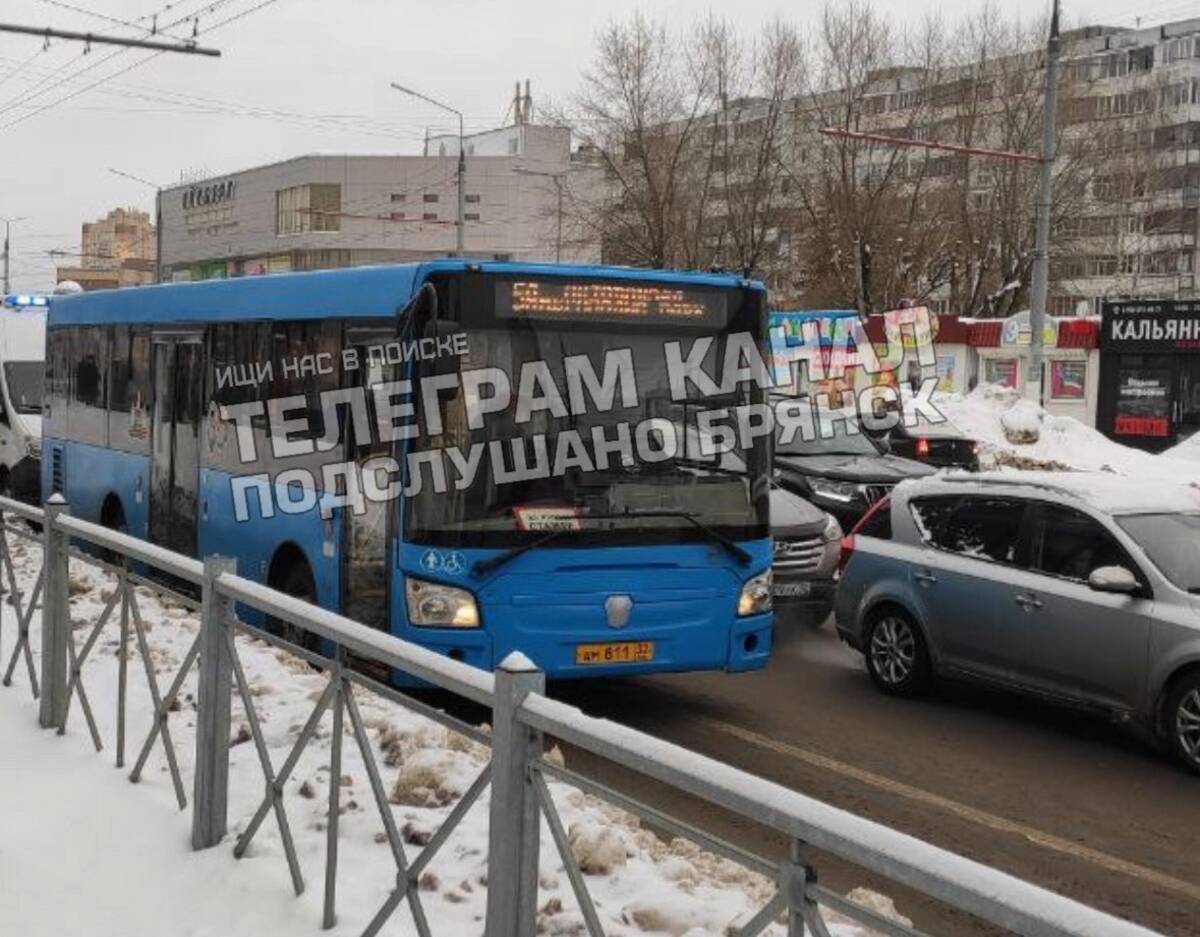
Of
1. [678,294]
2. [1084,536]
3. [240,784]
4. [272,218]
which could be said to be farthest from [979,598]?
[272,218]

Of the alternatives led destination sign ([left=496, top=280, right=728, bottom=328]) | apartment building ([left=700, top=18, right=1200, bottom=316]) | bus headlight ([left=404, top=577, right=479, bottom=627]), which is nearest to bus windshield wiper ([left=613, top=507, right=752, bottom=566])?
bus headlight ([left=404, top=577, right=479, bottom=627])

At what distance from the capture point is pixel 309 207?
3629 inches

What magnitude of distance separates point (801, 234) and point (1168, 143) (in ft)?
66.9

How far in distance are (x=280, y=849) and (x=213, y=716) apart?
59cm

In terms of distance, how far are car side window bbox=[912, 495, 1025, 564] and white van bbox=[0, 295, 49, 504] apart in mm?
12638


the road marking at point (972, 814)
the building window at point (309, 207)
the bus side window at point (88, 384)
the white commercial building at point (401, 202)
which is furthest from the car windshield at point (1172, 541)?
the building window at point (309, 207)

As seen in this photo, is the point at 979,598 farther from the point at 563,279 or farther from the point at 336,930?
the point at 336,930

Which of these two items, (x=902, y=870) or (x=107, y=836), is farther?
(x=107, y=836)

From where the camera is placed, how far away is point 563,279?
7902 mm

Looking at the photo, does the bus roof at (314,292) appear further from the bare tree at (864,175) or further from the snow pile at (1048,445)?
the bare tree at (864,175)

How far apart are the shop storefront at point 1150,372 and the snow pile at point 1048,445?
131 cm

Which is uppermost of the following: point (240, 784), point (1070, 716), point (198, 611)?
point (198, 611)

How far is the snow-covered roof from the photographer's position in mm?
8609

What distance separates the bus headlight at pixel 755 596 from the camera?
8344 mm
